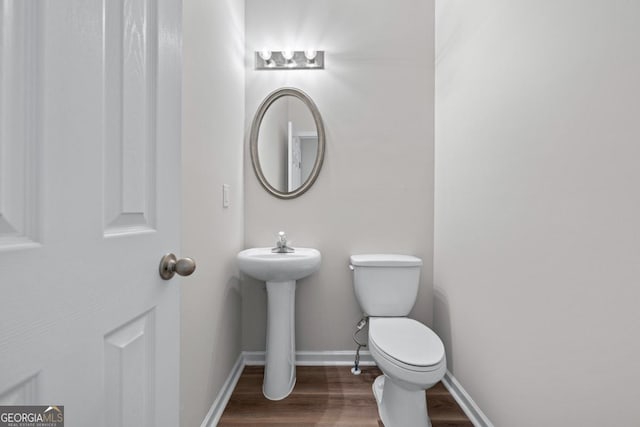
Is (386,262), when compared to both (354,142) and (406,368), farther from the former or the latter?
(354,142)

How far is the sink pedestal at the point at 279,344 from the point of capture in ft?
5.29

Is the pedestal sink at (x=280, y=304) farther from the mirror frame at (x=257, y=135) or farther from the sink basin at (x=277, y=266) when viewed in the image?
the mirror frame at (x=257, y=135)

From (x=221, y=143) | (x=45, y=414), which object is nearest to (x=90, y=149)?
(x=45, y=414)

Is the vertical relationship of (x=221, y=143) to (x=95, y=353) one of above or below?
above

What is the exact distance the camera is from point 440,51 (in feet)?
6.10

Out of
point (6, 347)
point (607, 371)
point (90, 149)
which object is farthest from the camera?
point (607, 371)

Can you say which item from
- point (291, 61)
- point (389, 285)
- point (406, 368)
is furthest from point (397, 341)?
point (291, 61)

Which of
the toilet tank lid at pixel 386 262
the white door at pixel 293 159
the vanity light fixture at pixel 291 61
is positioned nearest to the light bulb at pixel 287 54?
the vanity light fixture at pixel 291 61

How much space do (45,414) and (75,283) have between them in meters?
0.17

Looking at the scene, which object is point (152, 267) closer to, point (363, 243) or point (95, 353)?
point (95, 353)

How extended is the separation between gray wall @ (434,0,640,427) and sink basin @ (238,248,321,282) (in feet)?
2.73

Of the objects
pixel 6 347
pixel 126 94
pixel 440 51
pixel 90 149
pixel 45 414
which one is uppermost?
pixel 440 51

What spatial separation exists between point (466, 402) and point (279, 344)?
1.01 metres

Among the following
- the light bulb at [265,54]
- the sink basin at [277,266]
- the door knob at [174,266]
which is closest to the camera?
the door knob at [174,266]
